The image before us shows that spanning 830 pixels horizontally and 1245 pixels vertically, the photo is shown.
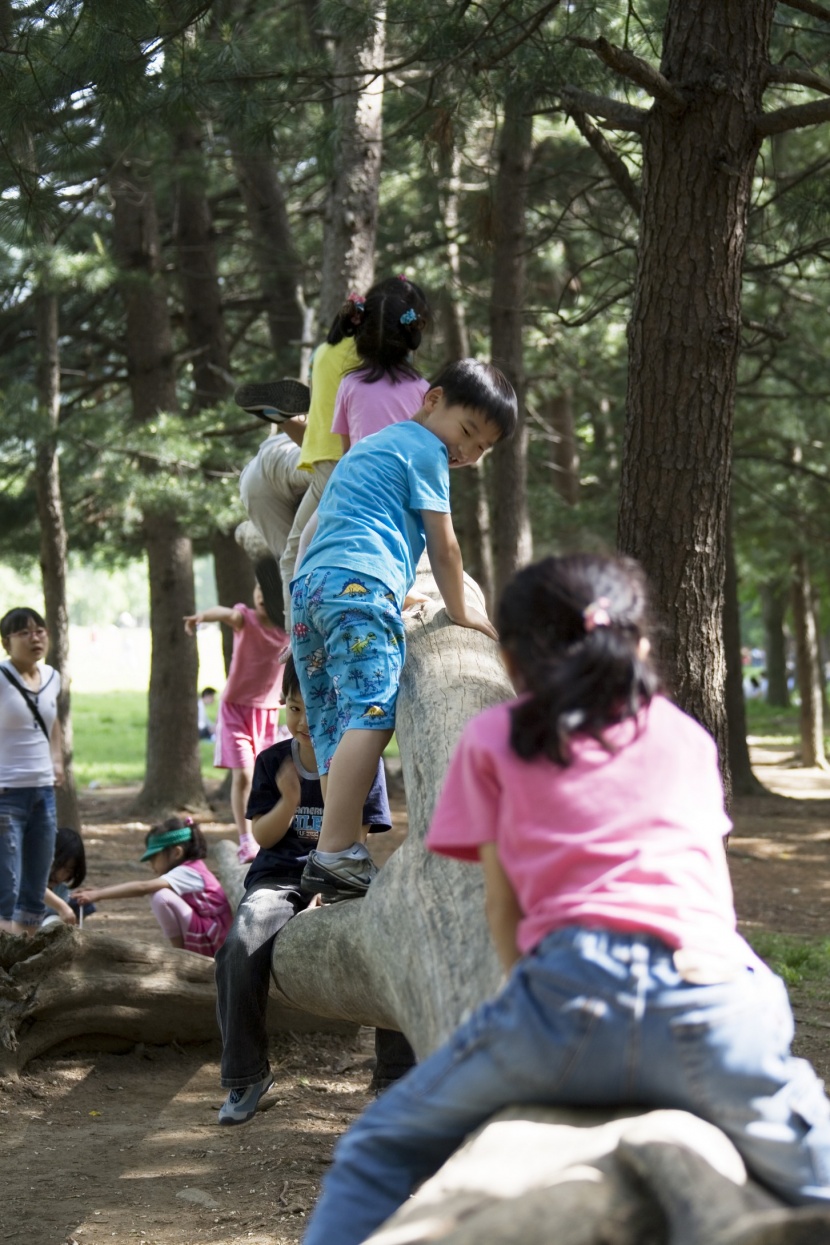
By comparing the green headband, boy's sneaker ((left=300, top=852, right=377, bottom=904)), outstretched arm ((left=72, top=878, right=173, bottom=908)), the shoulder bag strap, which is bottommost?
outstretched arm ((left=72, top=878, right=173, bottom=908))

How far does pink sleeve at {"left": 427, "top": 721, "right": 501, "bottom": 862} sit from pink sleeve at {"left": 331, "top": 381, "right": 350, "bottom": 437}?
9.93ft

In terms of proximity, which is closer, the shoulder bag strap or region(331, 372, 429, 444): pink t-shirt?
region(331, 372, 429, 444): pink t-shirt

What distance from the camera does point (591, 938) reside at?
205cm

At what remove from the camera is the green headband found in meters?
6.28

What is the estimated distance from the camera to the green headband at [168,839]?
628cm

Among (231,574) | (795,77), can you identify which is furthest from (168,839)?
(231,574)

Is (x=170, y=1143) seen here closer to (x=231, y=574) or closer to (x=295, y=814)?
(x=295, y=814)

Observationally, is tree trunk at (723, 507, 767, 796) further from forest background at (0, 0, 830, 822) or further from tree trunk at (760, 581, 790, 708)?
tree trunk at (760, 581, 790, 708)

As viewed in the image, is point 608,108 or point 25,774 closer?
point 608,108

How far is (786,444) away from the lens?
1675 centimetres

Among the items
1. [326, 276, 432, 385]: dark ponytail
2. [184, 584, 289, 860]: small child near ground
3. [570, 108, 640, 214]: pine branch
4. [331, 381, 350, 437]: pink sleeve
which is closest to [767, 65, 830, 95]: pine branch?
[570, 108, 640, 214]: pine branch

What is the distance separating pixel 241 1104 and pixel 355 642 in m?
1.40

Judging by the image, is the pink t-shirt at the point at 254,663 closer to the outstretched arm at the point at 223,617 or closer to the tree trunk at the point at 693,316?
the outstretched arm at the point at 223,617

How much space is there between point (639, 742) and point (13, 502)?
13.8 metres
